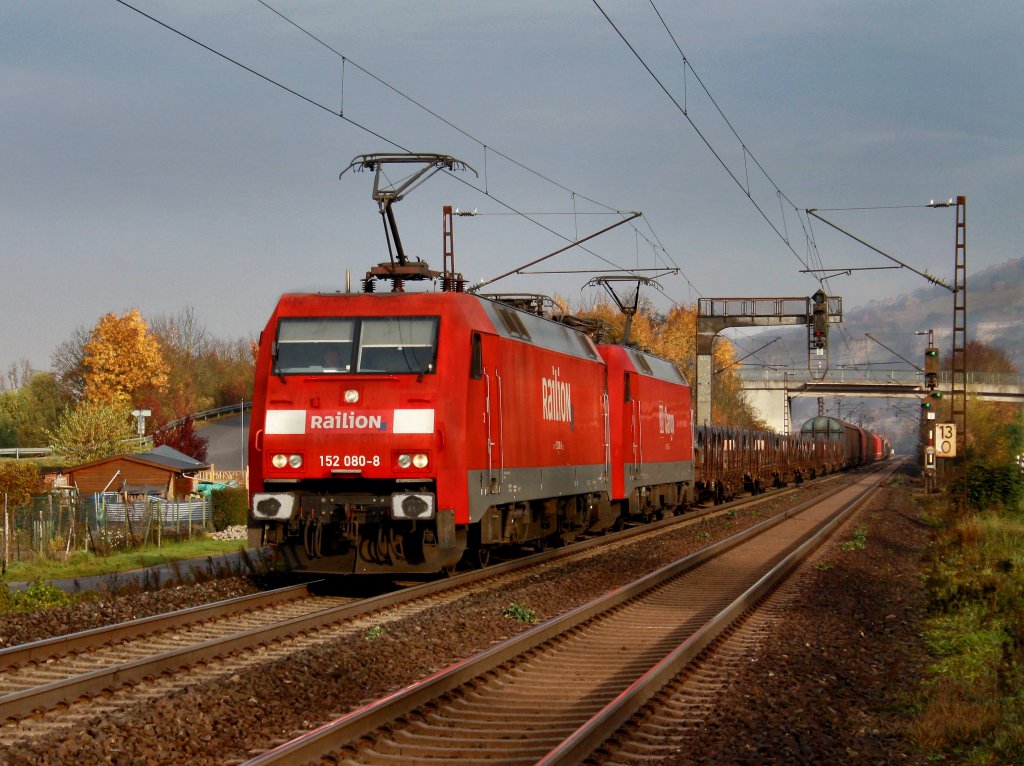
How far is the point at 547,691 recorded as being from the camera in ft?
31.3

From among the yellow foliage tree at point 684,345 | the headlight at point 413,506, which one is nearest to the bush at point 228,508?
the headlight at point 413,506

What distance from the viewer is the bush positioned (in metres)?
32.9

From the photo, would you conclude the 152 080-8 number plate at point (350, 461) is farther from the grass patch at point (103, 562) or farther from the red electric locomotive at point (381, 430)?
the grass patch at point (103, 562)

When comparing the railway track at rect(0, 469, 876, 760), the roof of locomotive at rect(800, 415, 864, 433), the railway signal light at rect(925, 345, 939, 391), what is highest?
the railway signal light at rect(925, 345, 939, 391)

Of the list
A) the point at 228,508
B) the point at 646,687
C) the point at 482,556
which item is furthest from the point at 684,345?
the point at 646,687

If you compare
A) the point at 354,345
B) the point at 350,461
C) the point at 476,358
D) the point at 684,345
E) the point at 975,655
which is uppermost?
the point at 684,345

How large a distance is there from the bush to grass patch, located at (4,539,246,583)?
6.04 metres

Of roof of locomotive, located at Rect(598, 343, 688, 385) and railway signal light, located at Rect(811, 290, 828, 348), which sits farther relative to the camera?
railway signal light, located at Rect(811, 290, 828, 348)

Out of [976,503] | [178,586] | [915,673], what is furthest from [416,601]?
[976,503]

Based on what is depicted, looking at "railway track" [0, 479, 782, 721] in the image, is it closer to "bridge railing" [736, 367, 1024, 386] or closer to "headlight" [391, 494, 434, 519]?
"headlight" [391, 494, 434, 519]

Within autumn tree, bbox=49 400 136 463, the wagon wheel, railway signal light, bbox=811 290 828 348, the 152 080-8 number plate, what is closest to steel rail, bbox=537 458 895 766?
the wagon wheel

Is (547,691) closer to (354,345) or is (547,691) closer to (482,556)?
(354,345)

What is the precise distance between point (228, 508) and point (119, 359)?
50.4 m

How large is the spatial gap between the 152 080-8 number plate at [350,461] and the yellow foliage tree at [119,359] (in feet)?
226
